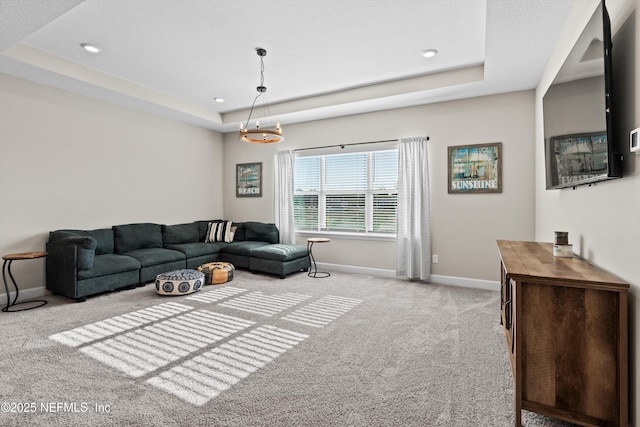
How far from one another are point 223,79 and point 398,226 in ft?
10.8

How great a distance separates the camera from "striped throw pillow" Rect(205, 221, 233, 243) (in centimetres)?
607

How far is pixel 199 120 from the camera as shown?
589cm

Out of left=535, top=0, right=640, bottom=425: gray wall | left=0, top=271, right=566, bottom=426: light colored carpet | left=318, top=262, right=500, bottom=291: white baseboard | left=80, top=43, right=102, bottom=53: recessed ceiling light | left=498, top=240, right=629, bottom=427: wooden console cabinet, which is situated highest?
left=80, top=43, right=102, bottom=53: recessed ceiling light

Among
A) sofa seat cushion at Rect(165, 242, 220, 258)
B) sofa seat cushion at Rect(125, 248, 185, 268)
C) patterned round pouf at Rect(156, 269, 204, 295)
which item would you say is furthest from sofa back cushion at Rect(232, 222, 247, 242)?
patterned round pouf at Rect(156, 269, 204, 295)

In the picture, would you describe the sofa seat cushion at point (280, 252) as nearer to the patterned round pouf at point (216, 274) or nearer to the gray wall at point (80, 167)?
the patterned round pouf at point (216, 274)

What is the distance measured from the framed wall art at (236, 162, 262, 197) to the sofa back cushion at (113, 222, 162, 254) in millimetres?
1808

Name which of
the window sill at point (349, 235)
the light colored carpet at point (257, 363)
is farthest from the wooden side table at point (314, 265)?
the light colored carpet at point (257, 363)

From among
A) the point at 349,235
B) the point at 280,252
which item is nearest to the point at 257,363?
the point at 280,252

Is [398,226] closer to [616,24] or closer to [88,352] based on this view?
[616,24]

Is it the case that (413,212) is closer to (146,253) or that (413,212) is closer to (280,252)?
(280,252)

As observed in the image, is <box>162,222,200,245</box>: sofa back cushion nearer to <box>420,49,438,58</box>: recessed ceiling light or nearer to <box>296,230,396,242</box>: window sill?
<box>296,230,396,242</box>: window sill

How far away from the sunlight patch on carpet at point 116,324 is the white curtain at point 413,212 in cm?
311

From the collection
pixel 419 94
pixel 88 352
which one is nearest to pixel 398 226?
pixel 419 94

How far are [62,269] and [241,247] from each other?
7.89 ft
